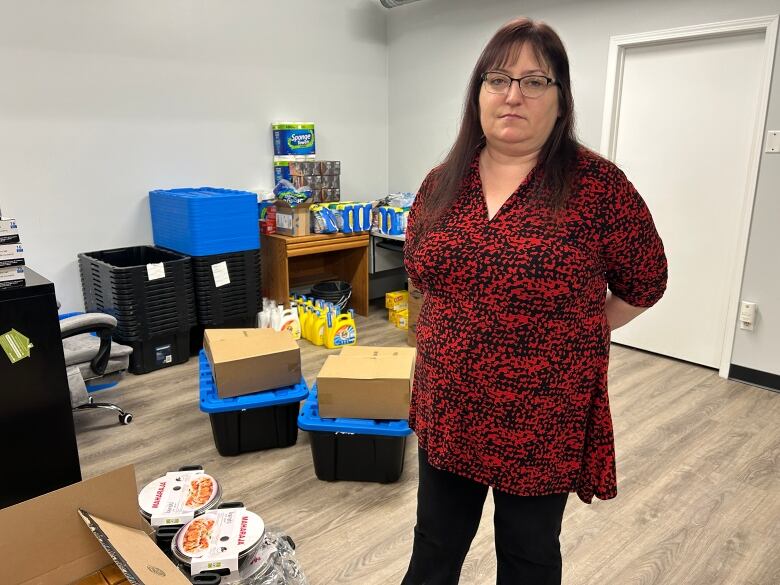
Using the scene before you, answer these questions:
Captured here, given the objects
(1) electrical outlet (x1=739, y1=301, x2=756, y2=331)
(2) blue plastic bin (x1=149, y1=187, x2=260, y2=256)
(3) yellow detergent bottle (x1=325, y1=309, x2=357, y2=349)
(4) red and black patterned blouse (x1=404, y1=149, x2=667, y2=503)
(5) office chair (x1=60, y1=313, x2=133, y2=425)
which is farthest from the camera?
(3) yellow detergent bottle (x1=325, y1=309, x2=357, y2=349)

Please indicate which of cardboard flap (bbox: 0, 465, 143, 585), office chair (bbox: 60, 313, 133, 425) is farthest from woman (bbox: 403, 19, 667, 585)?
office chair (bbox: 60, 313, 133, 425)

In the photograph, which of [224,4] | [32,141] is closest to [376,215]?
[224,4]

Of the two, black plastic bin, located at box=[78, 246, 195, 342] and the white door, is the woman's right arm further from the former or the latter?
the white door

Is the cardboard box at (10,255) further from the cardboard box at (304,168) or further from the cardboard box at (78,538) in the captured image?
the cardboard box at (304,168)

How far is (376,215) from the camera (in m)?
4.35

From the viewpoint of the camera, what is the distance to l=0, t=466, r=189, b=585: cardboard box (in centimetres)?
115

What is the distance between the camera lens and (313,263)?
469 cm

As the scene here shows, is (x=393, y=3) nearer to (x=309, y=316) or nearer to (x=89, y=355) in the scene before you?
(x=309, y=316)

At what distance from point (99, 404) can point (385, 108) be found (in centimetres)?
332

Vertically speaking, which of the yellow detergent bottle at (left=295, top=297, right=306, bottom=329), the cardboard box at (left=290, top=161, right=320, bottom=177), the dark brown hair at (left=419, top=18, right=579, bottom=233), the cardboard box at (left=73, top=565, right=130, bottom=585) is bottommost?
the yellow detergent bottle at (left=295, top=297, right=306, bottom=329)

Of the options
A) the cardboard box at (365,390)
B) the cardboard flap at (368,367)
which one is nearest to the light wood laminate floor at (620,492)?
the cardboard box at (365,390)

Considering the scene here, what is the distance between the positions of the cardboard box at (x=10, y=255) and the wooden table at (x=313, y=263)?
233 centimetres

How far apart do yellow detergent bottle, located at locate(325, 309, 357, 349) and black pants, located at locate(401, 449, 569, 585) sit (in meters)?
2.50

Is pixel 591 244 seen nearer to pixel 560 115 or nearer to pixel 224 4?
pixel 560 115
